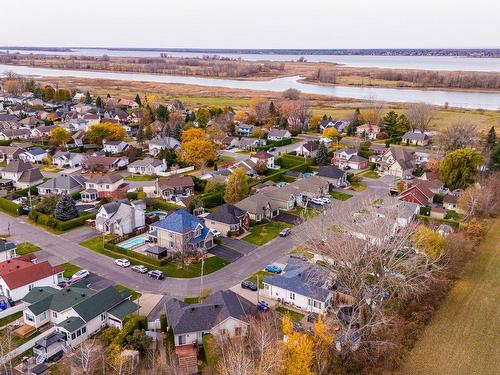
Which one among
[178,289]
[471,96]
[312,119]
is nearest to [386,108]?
[312,119]

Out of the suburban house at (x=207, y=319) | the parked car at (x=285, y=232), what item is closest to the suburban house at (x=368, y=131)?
the parked car at (x=285, y=232)

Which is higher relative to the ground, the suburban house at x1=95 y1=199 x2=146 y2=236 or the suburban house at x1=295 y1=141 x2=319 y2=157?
the suburban house at x1=295 y1=141 x2=319 y2=157

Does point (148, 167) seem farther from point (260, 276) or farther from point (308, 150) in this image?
point (260, 276)

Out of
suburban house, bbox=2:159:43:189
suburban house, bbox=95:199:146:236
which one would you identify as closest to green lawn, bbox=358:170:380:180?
suburban house, bbox=95:199:146:236

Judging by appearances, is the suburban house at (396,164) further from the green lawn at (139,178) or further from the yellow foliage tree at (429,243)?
the green lawn at (139,178)

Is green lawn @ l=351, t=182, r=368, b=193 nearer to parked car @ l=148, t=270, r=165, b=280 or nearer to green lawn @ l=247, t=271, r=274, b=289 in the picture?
green lawn @ l=247, t=271, r=274, b=289

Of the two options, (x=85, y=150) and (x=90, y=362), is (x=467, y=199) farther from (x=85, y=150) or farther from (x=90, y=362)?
(x=85, y=150)
